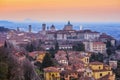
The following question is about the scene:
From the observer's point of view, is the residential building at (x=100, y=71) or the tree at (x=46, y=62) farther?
the residential building at (x=100, y=71)

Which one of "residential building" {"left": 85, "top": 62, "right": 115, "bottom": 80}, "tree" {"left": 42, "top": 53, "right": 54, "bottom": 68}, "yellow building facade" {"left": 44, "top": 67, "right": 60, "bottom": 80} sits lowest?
"residential building" {"left": 85, "top": 62, "right": 115, "bottom": 80}

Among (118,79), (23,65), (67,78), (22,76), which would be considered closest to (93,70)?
(118,79)

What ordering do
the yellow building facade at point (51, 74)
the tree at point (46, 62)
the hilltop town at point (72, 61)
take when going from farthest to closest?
the tree at point (46, 62) → the hilltop town at point (72, 61) → the yellow building facade at point (51, 74)

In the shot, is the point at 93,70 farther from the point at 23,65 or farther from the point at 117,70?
the point at 23,65

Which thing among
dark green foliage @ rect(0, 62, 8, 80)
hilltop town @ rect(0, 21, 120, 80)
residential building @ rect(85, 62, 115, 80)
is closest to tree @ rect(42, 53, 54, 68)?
hilltop town @ rect(0, 21, 120, 80)

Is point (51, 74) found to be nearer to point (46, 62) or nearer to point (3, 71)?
point (46, 62)

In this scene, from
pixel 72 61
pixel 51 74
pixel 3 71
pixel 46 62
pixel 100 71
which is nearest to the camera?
pixel 3 71

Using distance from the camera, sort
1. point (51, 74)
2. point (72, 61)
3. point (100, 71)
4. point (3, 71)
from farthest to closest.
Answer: point (72, 61), point (100, 71), point (51, 74), point (3, 71)

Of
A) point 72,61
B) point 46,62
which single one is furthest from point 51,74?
point 72,61

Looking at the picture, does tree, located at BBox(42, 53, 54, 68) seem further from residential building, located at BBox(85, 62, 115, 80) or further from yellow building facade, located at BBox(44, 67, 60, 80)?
residential building, located at BBox(85, 62, 115, 80)

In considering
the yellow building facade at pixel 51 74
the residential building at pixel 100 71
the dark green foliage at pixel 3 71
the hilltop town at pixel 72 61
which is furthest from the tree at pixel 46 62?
the dark green foliage at pixel 3 71

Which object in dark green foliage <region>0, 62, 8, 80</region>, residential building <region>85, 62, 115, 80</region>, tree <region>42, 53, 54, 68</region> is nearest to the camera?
dark green foliage <region>0, 62, 8, 80</region>

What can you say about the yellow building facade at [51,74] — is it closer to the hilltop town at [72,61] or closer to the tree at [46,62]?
the hilltop town at [72,61]
